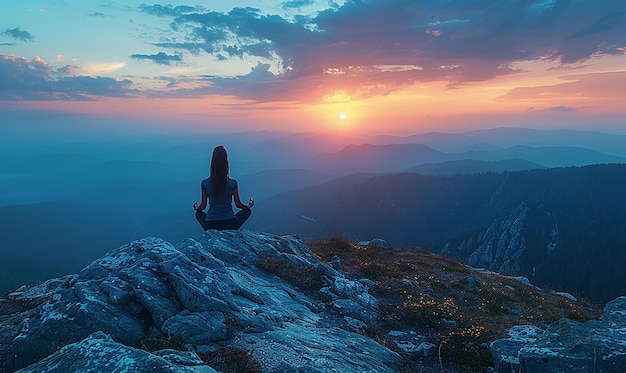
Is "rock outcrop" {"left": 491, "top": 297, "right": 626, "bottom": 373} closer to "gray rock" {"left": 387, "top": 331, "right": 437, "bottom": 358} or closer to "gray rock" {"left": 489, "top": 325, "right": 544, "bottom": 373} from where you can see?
"gray rock" {"left": 489, "top": 325, "right": 544, "bottom": 373}

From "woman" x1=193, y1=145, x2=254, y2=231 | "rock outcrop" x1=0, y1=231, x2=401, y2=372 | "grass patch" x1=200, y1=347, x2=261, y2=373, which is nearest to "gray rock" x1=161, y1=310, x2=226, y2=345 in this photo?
"rock outcrop" x1=0, y1=231, x2=401, y2=372

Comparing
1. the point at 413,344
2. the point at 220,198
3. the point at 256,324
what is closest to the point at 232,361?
the point at 256,324

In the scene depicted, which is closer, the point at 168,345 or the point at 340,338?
the point at 168,345

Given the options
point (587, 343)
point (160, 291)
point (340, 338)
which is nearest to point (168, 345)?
point (160, 291)

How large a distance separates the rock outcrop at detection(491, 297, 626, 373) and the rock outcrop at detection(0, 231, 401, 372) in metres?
2.46

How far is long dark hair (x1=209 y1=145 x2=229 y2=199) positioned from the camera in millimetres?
14352

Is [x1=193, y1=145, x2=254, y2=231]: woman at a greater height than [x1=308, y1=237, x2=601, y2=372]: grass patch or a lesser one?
greater

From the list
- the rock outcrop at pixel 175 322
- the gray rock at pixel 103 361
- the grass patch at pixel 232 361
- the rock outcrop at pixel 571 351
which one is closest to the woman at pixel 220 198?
the rock outcrop at pixel 175 322

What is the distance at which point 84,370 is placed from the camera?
15.4 ft

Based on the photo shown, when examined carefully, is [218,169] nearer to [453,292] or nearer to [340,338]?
[340,338]

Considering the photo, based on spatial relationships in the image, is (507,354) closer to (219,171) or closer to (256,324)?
(256,324)

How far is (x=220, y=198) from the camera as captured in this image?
49.2ft

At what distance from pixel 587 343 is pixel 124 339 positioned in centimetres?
882

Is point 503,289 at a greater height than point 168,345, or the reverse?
point 168,345
